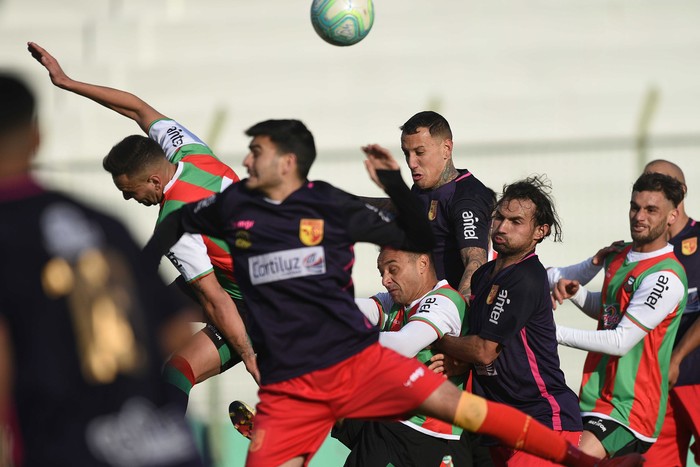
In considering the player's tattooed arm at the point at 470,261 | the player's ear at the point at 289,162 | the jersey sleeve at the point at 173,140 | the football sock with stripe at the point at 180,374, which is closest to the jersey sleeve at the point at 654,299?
the player's tattooed arm at the point at 470,261

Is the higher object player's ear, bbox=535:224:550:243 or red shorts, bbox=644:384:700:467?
player's ear, bbox=535:224:550:243

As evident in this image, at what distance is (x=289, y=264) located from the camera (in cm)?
424

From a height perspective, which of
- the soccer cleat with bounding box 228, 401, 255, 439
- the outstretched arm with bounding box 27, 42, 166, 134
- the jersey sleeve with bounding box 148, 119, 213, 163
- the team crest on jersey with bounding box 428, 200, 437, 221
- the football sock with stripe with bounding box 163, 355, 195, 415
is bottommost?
the soccer cleat with bounding box 228, 401, 255, 439

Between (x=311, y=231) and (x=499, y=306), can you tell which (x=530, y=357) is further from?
(x=311, y=231)

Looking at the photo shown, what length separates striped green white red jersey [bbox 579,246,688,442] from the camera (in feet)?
18.3

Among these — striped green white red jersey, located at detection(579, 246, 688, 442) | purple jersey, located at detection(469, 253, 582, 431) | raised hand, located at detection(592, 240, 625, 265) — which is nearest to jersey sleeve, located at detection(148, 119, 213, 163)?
purple jersey, located at detection(469, 253, 582, 431)

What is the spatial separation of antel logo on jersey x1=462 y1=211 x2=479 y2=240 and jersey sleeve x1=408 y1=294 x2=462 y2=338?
767 mm

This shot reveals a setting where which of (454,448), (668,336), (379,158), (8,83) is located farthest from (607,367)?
(8,83)

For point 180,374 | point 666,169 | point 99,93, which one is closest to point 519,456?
point 180,374

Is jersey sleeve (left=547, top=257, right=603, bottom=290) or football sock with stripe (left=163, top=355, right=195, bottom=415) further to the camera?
jersey sleeve (left=547, top=257, right=603, bottom=290)

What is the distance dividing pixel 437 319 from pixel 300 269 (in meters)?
1.10

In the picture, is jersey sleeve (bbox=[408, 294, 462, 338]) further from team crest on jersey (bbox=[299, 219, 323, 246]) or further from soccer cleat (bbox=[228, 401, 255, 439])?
soccer cleat (bbox=[228, 401, 255, 439])

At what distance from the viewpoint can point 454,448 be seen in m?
5.29

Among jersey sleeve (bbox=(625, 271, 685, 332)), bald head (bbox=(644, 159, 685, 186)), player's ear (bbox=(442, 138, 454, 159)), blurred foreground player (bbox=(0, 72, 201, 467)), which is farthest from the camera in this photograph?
bald head (bbox=(644, 159, 685, 186))
